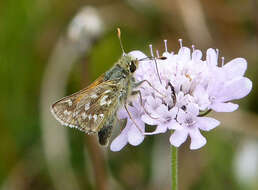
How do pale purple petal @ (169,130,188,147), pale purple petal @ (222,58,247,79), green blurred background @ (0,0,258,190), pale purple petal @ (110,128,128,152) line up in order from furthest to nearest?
green blurred background @ (0,0,258,190) → pale purple petal @ (222,58,247,79) → pale purple petal @ (110,128,128,152) → pale purple petal @ (169,130,188,147)

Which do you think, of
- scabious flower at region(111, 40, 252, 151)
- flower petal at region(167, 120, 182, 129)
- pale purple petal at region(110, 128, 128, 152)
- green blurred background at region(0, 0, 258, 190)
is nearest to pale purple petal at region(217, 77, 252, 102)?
scabious flower at region(111, 40, 252, 151)

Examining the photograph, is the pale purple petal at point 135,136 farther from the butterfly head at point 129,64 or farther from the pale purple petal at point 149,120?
the butterfly head at point 129,64

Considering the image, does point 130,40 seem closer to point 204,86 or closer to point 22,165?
point 22,165

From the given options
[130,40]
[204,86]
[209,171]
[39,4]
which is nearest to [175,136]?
[204,86]

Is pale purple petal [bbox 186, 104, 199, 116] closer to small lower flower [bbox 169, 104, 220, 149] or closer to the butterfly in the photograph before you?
small lower flower [bbox 169, 104, 220, 149]

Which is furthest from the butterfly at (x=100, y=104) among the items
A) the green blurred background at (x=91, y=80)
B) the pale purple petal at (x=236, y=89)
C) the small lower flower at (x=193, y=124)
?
the green blurred background at (x=91, y=80)

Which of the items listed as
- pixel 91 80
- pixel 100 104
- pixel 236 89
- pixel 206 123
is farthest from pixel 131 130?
pixel 91 80

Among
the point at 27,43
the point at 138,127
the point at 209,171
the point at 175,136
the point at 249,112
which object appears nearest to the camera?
the point at 175,136
